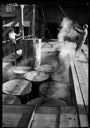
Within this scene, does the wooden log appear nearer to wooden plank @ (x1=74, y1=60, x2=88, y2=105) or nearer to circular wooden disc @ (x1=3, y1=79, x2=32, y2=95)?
wooden plank @ (x1=74, y1=60, x2=88, y2=105)

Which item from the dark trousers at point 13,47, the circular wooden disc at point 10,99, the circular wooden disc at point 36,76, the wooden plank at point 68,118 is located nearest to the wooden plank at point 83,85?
the wooden plank at point 68,118

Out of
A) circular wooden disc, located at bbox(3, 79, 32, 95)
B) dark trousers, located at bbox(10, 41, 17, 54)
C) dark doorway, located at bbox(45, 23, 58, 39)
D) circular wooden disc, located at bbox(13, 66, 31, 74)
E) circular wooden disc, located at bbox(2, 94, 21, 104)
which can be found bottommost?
circular wooden disc, located at bbox(2, 94, 21, 104)

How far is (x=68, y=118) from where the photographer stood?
133 inches

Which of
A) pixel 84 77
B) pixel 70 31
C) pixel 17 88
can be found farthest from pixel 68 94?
pixel 70 31

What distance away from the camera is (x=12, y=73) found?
26.5ft

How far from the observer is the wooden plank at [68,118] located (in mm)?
3160

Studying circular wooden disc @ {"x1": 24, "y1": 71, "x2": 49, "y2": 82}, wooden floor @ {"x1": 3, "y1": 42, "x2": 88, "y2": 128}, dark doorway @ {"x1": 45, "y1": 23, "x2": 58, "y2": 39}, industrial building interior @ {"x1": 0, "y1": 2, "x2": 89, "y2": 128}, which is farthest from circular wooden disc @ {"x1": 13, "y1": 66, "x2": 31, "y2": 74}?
dark doorway @ {"x1": 45, "y1": 23, "x2": 58, "y2": 39}

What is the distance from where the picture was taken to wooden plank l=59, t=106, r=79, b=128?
3160 millimetres

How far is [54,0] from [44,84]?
5771 mm

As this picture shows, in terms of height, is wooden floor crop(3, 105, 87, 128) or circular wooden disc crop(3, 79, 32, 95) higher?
wooden floor crop(3, 105, 87, 128)

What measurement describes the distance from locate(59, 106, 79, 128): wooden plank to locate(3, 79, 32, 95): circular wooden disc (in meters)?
2.71

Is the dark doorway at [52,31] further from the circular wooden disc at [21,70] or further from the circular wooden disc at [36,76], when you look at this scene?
the circular wooden disc at [36,76]

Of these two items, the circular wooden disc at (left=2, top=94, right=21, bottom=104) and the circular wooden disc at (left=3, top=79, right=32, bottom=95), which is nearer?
the circular wooden disc at (left=2, top=94, right=21, bottom=104)

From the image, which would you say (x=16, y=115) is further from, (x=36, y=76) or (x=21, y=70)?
(x=21, y=70)
